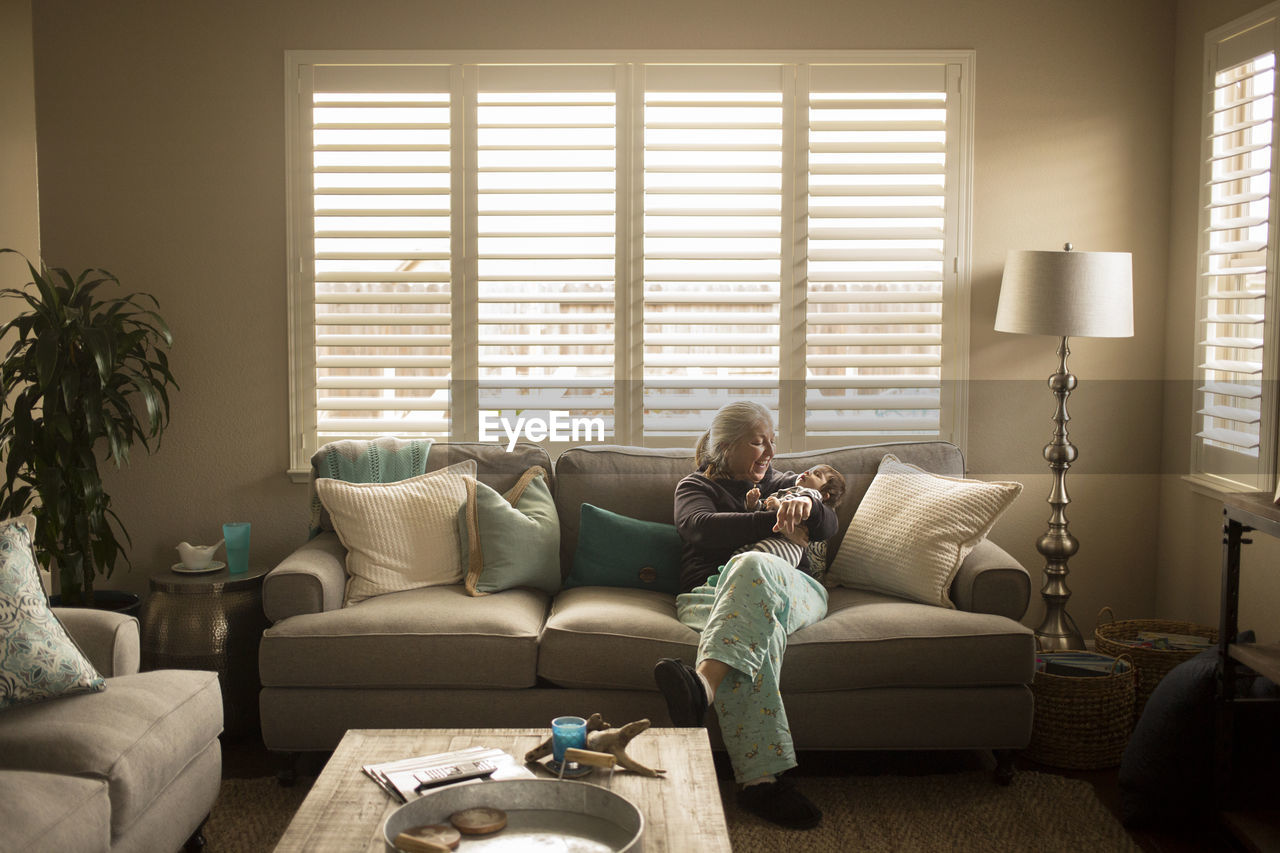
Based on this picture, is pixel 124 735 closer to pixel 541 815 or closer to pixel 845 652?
pixel 541 815

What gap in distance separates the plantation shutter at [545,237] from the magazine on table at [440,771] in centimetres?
201

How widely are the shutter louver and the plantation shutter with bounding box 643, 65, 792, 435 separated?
1445 millimetres

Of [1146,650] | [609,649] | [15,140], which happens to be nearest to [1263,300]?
[1146,650]

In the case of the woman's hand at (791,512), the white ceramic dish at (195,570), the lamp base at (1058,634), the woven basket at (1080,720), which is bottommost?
the woven basket at (1080,720)

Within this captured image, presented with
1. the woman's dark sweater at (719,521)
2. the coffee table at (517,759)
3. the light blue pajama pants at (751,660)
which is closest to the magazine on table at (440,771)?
the coffee table at (517,759)

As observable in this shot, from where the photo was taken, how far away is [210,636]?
132 inches

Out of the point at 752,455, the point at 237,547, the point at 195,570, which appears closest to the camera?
the point at 752,455

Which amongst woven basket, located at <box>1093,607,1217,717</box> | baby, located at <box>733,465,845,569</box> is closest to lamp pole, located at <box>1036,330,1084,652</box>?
woven basket, located at <box>1093,607,1217,717</box>

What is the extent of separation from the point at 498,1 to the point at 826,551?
2.28 meters

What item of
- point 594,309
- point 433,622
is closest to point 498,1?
point 594,309

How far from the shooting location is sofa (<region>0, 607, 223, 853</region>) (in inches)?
78.7

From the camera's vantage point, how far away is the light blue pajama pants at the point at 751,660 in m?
2.74

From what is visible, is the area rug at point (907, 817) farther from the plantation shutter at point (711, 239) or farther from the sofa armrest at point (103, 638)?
the plantation shutter at point (711, 239)

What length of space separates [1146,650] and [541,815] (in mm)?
2301
